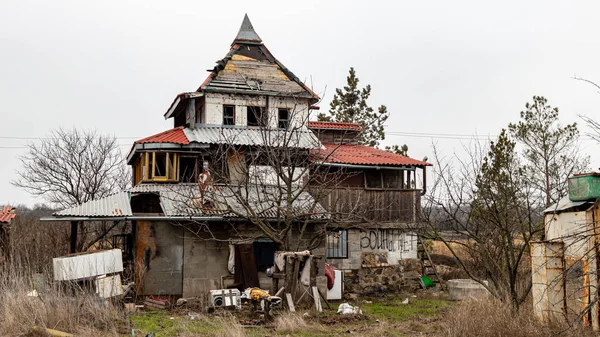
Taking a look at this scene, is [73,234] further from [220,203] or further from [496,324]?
[496,324]

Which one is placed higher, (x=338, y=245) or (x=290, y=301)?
(x=338, y=245)

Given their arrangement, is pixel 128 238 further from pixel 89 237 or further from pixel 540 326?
pixel 540 326

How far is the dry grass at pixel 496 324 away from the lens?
38.9ft

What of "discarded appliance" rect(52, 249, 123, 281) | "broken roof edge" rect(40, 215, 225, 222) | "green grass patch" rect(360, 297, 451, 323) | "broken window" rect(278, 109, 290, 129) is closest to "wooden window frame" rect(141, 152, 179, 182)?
"broken roof edge" rect(40, 215, 225, 222)

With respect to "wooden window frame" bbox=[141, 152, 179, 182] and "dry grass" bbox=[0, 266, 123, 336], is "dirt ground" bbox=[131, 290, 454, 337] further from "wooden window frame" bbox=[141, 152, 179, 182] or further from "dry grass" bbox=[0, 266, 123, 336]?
"wooden window frame" bbox=[141, 152, 179, 182]

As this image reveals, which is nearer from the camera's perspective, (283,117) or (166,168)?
(166,168)

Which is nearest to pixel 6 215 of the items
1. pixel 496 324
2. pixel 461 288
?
pixel 461 288

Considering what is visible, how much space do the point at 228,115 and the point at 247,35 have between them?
4179 mm

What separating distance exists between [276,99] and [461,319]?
15050mm

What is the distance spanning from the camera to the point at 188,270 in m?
20.8

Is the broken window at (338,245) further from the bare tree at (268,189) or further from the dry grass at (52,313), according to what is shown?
the dry grass at (52,313)

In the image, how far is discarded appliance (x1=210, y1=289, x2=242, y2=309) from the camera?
18.4 meters

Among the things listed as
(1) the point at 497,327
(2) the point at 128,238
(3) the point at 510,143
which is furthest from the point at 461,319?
(3) the point at 510,143

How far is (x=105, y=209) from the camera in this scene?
67.7 feet
